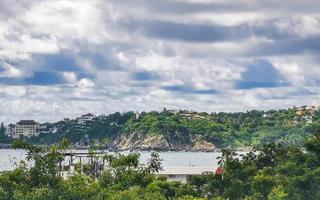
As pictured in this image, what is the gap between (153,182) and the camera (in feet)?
182

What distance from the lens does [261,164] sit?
6431cm

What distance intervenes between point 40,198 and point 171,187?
486 inches

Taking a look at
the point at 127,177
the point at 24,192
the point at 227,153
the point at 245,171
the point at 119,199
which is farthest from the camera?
the point at 227,153

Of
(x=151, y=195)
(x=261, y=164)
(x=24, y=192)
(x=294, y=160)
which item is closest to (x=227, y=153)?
(x=261, y=164)

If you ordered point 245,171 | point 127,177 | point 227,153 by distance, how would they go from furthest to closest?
point 227,153 < point 245,171 < point 127,177

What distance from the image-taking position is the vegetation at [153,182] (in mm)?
50000

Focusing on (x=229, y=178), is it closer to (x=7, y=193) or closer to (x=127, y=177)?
(x=127, y=177)

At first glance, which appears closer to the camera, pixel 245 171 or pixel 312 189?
pixel 312 189

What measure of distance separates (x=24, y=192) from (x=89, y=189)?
4565 millimetres

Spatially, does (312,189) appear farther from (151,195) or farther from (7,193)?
(7,193)

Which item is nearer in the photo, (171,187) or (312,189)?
(312,189)

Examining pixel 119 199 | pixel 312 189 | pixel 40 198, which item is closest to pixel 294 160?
pixel 312 189

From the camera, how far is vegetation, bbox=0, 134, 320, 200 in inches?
1969

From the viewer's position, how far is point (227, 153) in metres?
63.6
